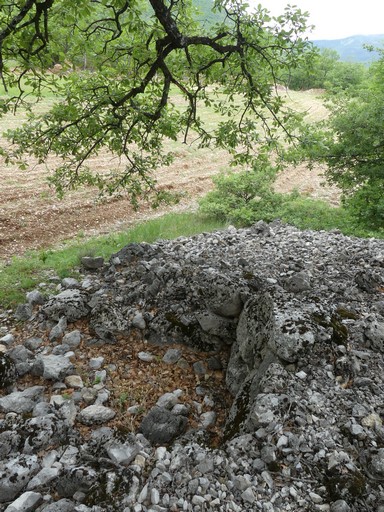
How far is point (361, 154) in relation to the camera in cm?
1270

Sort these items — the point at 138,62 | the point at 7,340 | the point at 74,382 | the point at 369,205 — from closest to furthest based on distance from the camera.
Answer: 1. the point at 74,382
2. the point at 7,340
3. the point at 138,62
4. the point at 369,205

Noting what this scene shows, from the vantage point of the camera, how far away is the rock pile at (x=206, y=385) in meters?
3.52

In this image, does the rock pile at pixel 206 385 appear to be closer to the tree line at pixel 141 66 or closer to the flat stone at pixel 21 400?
the flat stone at pixel 21 400

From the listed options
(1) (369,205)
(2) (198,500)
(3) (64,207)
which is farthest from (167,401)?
(3) (64,207)

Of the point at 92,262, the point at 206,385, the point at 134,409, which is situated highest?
the point at 92,262

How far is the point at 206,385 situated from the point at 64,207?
12.3m

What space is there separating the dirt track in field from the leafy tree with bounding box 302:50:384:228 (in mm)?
5310

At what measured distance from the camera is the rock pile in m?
3.52

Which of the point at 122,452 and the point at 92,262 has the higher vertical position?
the point at 92,262

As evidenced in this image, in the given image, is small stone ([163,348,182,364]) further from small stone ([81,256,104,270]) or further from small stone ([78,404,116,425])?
small stone ([81,256,104,270])

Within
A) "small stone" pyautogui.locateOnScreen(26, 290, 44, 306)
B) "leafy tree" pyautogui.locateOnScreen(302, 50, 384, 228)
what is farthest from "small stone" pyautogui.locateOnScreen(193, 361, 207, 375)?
"leafy tree" pyautogui.locateOnScreen(302, 50, 384, 228)

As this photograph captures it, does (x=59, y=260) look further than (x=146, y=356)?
Yes

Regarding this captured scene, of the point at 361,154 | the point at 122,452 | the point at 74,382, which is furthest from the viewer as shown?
the point at 361,154

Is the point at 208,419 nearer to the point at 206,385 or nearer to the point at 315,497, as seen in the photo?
the point at 206,385
